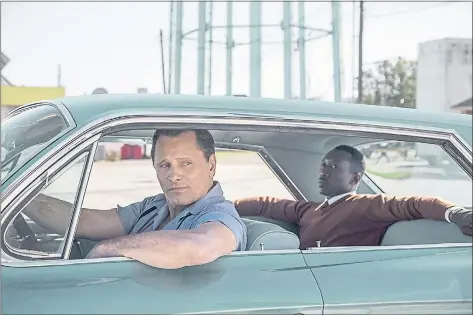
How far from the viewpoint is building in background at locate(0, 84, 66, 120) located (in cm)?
262

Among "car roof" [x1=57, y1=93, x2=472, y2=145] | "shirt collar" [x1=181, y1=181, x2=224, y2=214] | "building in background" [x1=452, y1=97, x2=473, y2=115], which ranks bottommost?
"shirt collar" [x1=181, y1=181, x2=224, y2=214]

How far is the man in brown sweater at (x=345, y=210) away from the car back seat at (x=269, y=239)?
1.61 ft

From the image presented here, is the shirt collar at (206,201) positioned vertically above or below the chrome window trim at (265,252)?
above

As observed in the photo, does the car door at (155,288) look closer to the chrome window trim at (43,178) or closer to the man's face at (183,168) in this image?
the chrome window trim at (43,178)

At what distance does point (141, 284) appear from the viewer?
6.48ft

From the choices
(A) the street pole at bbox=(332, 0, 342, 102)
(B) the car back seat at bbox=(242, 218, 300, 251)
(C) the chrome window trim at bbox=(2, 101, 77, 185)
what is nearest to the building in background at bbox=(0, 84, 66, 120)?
(C) the chrome window trim at bbox=(2, 101, 77, 185)

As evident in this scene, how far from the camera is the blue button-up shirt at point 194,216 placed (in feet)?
7.63

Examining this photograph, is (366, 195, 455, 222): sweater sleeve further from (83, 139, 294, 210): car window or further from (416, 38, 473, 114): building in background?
(416, 38, 473, 114): building in background

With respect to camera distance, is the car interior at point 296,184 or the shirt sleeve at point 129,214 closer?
the car interior at point 296,184

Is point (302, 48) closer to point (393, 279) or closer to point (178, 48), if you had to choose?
point (178, 48)

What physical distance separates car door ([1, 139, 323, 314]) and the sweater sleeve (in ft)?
2.87

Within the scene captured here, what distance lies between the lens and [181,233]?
212cm

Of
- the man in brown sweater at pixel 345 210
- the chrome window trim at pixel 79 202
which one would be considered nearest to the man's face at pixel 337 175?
the man in brown sweater at pixel 345 210

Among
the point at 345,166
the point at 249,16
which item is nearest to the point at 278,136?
the point at 345,166
